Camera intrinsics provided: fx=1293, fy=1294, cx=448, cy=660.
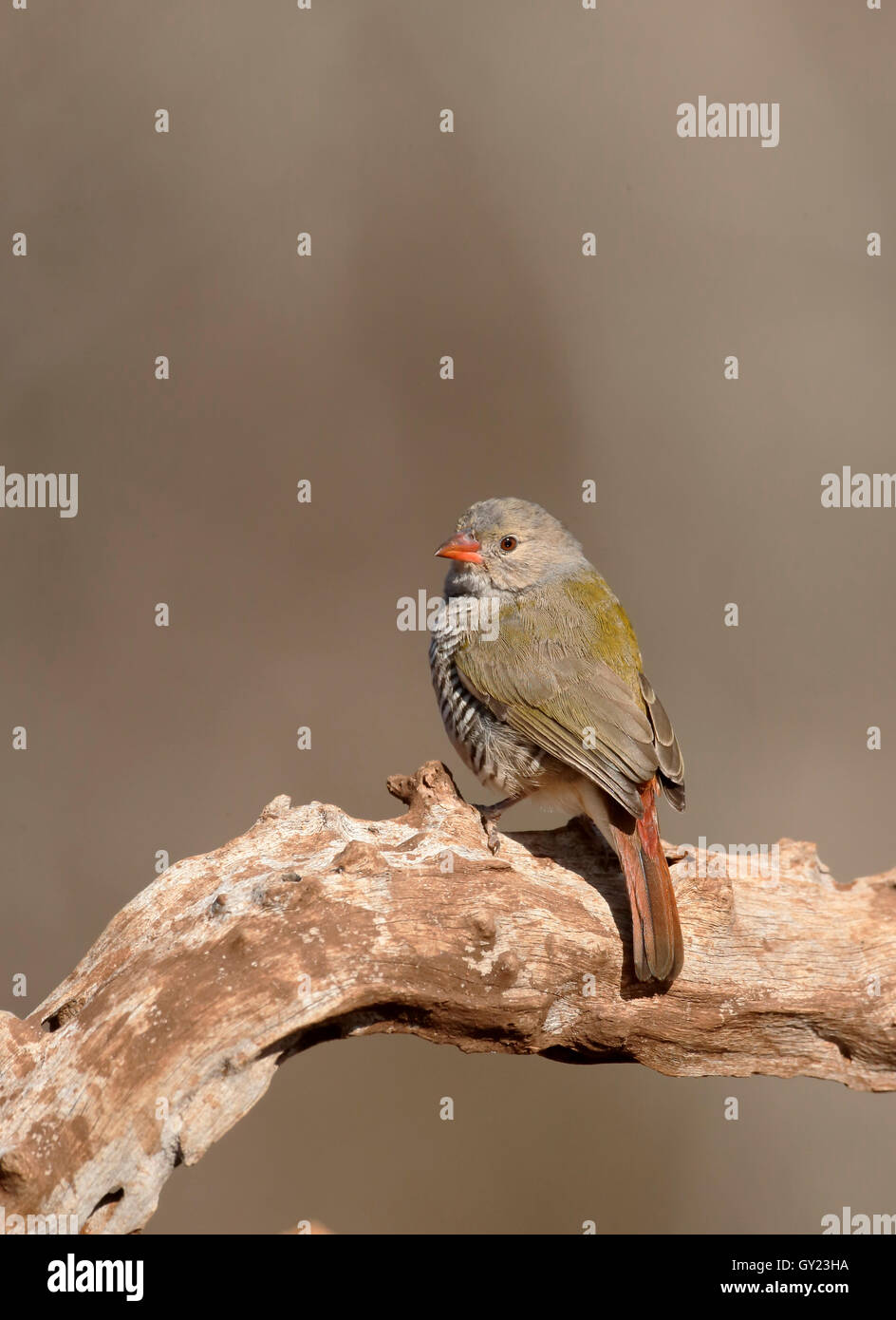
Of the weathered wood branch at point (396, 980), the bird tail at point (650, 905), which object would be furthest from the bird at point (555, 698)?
the weathered wood branch at point (396, 980)

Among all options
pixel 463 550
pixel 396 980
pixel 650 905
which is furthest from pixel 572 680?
pixel 396 980

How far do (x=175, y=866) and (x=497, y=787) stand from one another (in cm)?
108

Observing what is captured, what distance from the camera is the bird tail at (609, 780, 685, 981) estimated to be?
358cm

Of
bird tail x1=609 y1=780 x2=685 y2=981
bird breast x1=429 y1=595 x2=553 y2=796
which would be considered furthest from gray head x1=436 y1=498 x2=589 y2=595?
bird tail x1=609 y1=780 x2=685 y2=981

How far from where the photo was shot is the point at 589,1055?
3.77 meters

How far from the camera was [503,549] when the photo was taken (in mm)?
4434

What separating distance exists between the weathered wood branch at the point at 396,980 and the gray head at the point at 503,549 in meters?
0.81

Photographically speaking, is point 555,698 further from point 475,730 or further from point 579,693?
point 475,730

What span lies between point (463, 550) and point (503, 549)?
0.14 m

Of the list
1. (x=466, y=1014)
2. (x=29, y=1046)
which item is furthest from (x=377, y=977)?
(x=29, y=1046)

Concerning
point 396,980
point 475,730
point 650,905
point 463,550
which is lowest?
point 396,980

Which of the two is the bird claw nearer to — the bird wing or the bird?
the bird

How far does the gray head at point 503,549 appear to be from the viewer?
4.42 m

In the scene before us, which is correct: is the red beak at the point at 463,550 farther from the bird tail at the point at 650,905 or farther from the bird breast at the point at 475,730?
the bird tail at the point at 650,905
